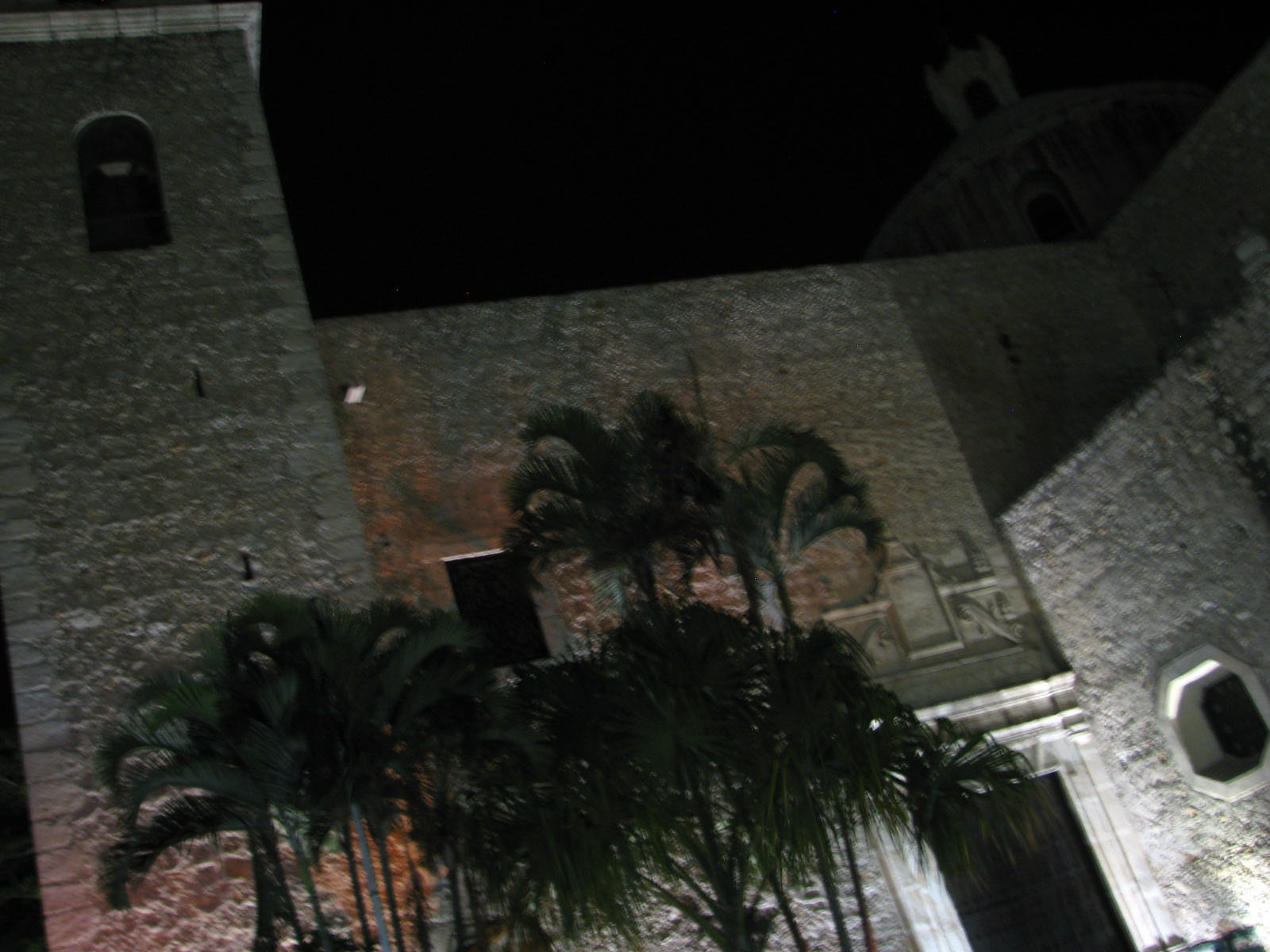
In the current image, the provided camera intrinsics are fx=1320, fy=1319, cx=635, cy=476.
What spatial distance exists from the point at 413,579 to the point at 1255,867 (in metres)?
7.00

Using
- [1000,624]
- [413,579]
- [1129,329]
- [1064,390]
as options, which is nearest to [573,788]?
[413,579]

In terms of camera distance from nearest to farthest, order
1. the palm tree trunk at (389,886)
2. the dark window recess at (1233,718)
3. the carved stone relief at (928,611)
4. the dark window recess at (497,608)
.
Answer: the palm tree trunk at (389,886)
the dark window recess at (1233,718)
the dark window recess at (497,608)
the carved stone relief at (928,611)

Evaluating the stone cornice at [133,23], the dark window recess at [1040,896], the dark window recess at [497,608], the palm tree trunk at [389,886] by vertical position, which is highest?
the stone cornice at [133,23]

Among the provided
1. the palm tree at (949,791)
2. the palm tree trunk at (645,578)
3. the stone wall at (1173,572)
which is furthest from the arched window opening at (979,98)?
the palm tree at (949,791)

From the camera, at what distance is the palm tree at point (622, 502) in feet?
27.4

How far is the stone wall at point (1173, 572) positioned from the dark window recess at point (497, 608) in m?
4.71

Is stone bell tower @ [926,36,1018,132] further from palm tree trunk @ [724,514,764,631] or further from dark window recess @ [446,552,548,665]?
palm tree trunk @ [724,514,764,631]

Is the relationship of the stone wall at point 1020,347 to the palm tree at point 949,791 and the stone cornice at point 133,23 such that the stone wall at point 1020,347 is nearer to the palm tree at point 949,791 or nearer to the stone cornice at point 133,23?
the palm tree at point 949,791

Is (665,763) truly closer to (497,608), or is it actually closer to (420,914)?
(420,914)

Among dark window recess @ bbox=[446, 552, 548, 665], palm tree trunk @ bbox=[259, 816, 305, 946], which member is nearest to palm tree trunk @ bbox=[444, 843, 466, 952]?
palm tree trunk @ bbox=[259, 816, 305, 946]

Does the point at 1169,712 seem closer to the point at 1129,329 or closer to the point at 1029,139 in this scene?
the point at 1129,329

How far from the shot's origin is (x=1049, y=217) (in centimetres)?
1766

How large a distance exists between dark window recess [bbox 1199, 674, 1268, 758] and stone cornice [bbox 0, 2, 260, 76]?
399 inches

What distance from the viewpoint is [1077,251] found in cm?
1453
